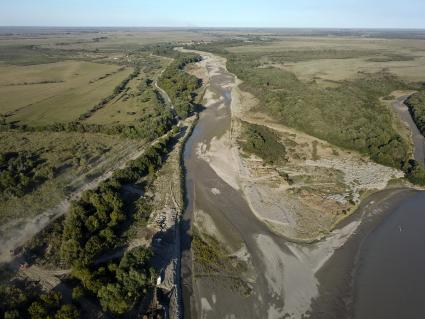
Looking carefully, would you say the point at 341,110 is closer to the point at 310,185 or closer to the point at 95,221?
the point at 310,185

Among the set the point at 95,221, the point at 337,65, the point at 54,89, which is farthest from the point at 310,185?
the point at 337,65

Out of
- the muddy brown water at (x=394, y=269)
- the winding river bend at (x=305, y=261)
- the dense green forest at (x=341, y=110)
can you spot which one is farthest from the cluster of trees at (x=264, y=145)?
the muddy brown water at (x=394, y=269)

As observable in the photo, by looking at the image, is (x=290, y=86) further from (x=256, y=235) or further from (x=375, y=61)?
(x=375, y=61)

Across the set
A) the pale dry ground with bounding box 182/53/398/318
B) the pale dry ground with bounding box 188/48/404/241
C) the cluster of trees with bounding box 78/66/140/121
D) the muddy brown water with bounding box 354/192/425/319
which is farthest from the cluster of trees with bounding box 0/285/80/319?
the cluster of trees with bounding box 78/66/140/121

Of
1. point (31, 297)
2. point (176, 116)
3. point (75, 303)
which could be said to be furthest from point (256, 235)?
point (176, 116)

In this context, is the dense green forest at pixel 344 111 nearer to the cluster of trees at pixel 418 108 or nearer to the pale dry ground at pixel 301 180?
the pale dry ground at pixel 301 180
